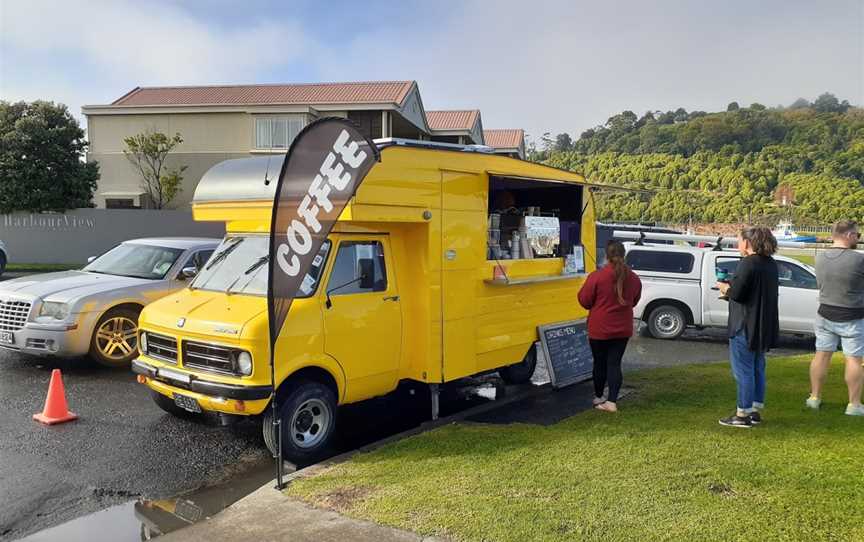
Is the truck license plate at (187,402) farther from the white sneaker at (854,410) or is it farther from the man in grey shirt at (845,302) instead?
the white sneaker at (854,410)

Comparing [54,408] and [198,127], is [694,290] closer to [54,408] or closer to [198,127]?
[54,408]

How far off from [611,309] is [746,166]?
231ft

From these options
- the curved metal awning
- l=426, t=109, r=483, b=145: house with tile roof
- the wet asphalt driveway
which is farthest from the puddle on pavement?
l=426, t=109, r=483, b=145: house with tile roof

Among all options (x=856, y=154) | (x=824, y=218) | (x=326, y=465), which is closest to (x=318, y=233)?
(x=326, y=465)

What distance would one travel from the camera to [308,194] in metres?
4.56

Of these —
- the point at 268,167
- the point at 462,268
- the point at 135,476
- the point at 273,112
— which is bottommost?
the point at 135,476

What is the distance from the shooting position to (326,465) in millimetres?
5176

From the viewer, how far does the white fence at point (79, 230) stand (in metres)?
24.7

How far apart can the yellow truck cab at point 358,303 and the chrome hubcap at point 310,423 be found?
1 centimetres

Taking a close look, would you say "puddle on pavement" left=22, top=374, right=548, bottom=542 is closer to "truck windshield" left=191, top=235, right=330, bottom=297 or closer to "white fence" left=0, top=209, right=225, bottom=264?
"truck windshield" left=191, top=235, right=330, bottom=297

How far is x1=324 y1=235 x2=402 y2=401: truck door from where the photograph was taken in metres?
5.66

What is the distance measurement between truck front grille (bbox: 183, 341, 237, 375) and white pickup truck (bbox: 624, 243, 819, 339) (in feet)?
29.1

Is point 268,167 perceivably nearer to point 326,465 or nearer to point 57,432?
point 326,465

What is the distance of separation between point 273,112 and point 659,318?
20333 millimetres
